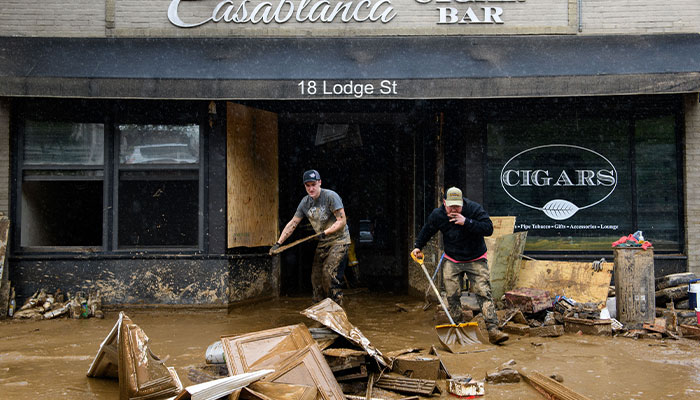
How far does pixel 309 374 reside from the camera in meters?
4.39

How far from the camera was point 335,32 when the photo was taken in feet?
31.0

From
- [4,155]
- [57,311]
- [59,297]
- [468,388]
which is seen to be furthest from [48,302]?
[468,388]

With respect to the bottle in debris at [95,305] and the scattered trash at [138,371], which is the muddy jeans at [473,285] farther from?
the bottle in debris at [95,305]

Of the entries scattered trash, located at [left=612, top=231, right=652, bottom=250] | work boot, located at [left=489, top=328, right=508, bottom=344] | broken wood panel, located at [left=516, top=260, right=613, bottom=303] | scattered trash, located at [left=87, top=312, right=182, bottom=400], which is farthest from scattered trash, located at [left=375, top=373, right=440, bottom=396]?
scattered trash, located at [left=612, top=231, right=652, bottom=250]

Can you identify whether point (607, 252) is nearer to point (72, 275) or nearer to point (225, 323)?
point (225, 323)

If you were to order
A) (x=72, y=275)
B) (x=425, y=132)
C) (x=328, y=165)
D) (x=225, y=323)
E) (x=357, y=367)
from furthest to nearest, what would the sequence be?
(x=328, y=165), (x=425, y=132), (x=72, y=275), (x=225, y=323), (x=357, y=367)

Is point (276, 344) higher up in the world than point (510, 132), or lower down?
lower down

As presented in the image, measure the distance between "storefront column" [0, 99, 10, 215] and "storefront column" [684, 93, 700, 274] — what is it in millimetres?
10538

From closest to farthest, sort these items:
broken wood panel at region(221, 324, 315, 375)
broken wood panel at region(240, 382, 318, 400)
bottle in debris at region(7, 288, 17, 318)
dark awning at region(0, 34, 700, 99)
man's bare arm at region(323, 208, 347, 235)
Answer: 1. broken wood panel at region(240, 382, 318, 400)
2. broken wood panel at region(221, 324, 315, 375)
3. man's bare arm at region(323, 208, 347, 235)
4. dark awning at region(0, 34, 700, 99)
5. bottle in debris at region(7, 288, 17, 318)

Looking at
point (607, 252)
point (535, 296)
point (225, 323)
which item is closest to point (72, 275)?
point (225, 323)

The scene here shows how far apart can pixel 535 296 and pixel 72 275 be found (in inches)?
268

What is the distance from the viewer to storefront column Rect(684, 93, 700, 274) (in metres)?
9.12

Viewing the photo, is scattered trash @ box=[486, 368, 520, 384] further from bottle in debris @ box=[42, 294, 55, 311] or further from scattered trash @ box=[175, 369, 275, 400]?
bottle in debris @ box=[42, 294, 55, 311]

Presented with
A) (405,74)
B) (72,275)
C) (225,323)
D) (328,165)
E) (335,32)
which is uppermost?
(335,32)
